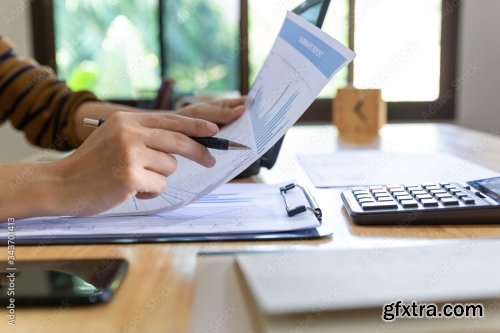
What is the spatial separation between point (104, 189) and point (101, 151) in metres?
0.04

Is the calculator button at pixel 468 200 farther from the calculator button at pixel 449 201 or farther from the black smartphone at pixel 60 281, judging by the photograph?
the black smartphone at pixel 60 281

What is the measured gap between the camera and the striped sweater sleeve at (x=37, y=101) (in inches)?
44.6

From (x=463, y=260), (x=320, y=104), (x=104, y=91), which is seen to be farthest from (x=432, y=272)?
(x=104, y=91)

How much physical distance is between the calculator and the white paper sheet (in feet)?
0.48

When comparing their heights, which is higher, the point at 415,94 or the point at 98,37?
the point at 98,37

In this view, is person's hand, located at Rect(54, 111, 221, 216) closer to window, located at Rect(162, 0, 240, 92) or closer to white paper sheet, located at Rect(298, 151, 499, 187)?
white paper sheet, located at Rect(298, 151, 499, 187)

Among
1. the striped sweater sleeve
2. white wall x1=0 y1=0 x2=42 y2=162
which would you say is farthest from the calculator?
white wall x1=0 y1=0 x2=42 y2=162

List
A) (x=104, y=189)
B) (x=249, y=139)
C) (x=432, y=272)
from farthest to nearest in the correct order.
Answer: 1. (x=249, y=139)
2. (x=104, y=189)
3. (x=432, y=272)

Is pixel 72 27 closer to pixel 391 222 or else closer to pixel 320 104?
pixel 320 104

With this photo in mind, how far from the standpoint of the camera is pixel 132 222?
590mm

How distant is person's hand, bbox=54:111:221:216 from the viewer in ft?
1.78

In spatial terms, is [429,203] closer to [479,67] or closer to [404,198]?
[404,198]

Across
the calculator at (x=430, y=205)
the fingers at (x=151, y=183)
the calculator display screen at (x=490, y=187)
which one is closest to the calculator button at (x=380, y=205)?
the calculator at (x=430, y=205)

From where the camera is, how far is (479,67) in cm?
244
